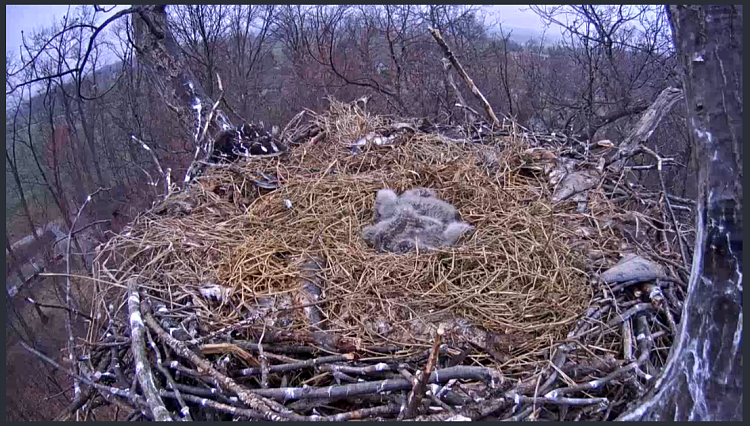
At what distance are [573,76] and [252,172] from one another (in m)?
4.91

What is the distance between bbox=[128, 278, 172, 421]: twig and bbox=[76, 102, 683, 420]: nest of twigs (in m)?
0.01

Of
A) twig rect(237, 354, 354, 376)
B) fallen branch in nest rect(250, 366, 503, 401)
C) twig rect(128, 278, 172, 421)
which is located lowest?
fallen branch in nest rect(250, 366, 503, 401)

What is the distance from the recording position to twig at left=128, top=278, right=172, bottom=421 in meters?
1.73

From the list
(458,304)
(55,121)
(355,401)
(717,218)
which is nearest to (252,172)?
(458,304)

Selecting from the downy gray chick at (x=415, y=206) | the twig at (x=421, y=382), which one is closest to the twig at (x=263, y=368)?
the twig at (x=421, y=382)

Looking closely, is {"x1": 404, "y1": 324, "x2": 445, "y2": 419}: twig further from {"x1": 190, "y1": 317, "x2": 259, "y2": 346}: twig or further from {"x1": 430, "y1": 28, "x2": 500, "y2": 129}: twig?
{"x1": 430, "y1": 28, "x2": 500, "y2": 129}: twig

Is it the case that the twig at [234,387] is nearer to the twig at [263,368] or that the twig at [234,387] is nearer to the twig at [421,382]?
the twig at [263,368]

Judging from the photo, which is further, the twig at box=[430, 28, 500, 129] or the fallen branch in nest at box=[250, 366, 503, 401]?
the twig at box=[430, 28, 500, 129]

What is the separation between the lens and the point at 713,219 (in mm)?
1314

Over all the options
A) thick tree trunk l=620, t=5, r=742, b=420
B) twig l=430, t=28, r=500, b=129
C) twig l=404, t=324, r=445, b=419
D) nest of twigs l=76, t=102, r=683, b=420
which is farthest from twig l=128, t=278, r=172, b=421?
twig l=430, t=28, r=500, b=129

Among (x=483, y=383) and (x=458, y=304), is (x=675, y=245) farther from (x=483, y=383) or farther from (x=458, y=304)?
(x=483, y=383)

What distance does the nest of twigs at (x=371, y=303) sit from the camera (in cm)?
Result: 187

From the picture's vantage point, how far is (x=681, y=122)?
19.6ft

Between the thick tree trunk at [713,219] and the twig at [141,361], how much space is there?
1.58 metres
